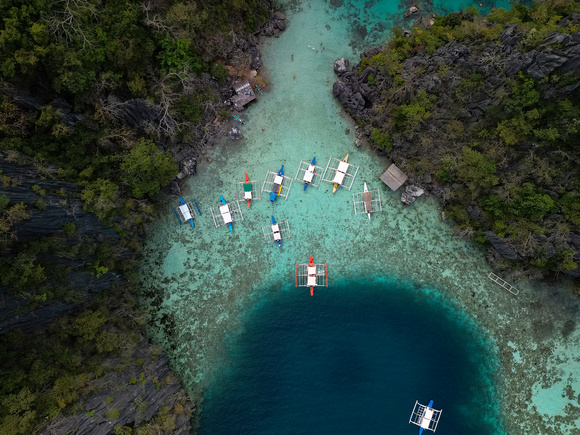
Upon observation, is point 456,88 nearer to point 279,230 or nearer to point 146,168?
point 279,230

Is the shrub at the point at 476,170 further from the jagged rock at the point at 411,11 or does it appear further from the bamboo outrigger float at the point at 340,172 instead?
the jagged rock at the point at 411,11

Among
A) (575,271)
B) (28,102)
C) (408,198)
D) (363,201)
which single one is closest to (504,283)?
(575,271)

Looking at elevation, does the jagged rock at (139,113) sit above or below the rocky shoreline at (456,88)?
below

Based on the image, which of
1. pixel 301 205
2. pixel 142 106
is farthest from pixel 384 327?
pixel 142 106

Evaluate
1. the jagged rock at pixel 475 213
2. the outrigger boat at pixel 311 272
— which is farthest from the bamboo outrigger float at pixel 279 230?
the jagged rock at pixel 475 213

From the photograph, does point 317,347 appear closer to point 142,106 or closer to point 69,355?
point 69,355

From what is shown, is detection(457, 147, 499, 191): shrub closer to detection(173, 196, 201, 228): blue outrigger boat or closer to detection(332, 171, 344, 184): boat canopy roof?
detection(332, 171, 344, 184): boat canopy roof
